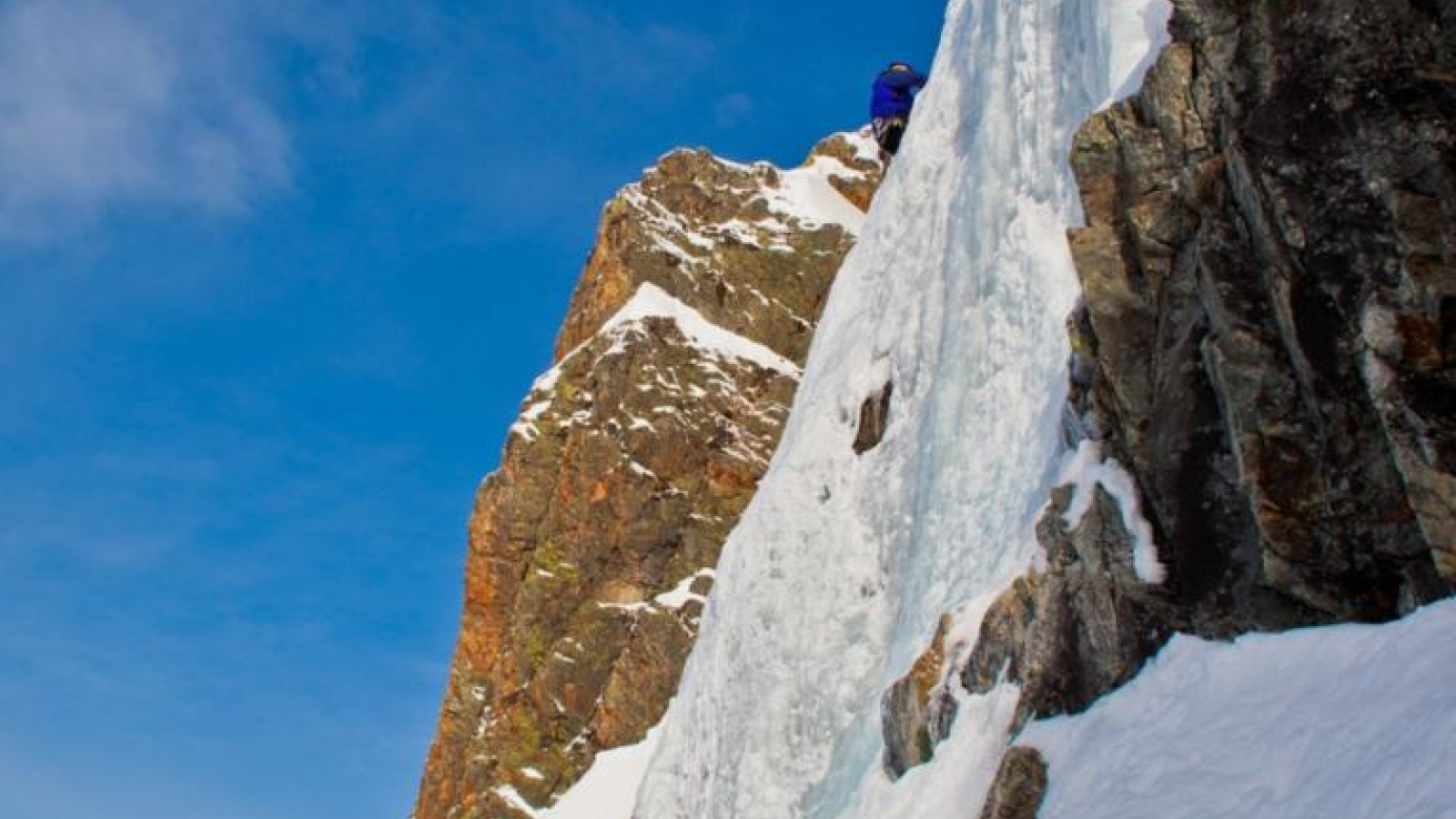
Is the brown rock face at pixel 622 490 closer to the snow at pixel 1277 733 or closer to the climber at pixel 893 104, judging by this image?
the climber at pixel 893 104

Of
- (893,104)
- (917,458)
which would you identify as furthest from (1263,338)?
(893,104)

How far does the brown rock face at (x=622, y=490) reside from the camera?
52.4m

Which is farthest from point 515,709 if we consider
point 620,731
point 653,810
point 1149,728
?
point 1149,728

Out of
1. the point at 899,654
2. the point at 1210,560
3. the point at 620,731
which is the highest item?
the point at 620,731

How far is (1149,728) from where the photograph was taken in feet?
41.8

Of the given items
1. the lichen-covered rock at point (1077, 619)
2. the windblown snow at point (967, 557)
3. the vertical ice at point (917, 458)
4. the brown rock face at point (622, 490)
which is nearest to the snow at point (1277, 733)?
the windblown snow at point (967, 557)

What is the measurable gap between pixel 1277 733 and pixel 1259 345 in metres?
3.16

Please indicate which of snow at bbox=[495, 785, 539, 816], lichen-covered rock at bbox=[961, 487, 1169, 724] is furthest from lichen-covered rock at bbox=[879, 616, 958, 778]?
snow at bbox=[495, 785, 539, 816]

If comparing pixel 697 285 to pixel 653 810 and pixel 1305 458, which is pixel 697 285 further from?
pixel 1305 458

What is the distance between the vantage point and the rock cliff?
36.2 ft

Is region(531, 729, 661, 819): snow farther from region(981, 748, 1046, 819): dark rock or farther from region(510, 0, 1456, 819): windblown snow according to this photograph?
region(981, 748, 1046, 819): dark rock

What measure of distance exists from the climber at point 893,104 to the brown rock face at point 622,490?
70.6 ft

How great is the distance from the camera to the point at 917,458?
72.3 ft

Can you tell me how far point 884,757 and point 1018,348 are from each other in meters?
5.34
